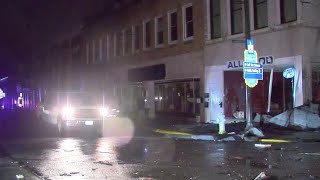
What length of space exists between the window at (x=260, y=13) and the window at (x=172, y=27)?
276 inches

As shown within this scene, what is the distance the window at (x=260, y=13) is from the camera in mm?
22156

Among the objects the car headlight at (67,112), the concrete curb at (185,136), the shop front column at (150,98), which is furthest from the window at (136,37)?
the concrete curb at (185,136)

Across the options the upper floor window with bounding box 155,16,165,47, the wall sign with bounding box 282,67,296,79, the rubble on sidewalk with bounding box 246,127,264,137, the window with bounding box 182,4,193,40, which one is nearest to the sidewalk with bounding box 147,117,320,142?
the rubble on sidewalk with bounding box 246,127,264,137

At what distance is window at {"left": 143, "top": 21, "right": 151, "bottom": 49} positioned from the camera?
32.3 meters

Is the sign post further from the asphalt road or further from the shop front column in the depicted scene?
the shop front column

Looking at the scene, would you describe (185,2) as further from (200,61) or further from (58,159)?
(58,159)

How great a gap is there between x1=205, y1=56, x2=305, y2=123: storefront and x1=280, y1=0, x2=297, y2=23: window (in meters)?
1.71

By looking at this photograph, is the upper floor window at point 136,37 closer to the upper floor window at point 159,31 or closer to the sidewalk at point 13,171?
the upper floor window at point 159,31

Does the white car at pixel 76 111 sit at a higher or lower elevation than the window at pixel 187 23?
lower

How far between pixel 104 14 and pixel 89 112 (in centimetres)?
2022

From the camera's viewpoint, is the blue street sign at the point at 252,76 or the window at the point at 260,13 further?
the window at the point at 260,13

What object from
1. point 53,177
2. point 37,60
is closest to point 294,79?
point 53,177

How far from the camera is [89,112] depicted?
2122cm

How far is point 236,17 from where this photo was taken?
953 inches
